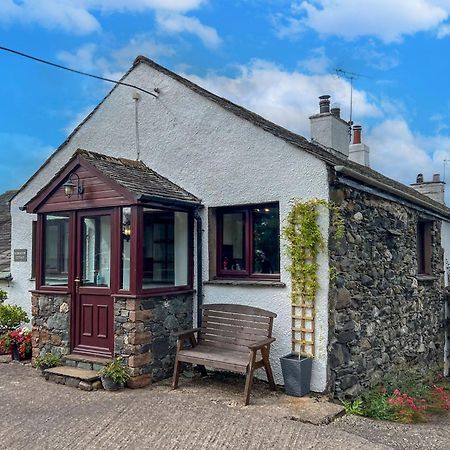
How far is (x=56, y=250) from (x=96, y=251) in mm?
913

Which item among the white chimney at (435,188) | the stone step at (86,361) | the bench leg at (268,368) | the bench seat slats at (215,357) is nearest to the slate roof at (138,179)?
the bench seat slats at (215,357)

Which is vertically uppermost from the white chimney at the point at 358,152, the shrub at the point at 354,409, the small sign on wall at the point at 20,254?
the white chimney at the point at 358,152

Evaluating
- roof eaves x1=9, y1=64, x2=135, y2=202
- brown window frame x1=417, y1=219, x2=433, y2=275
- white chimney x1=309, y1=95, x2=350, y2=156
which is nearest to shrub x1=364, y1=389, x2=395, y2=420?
brown window frame x1=417, y1=219, x2=433, y2=275

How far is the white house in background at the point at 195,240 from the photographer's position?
6.78 meters

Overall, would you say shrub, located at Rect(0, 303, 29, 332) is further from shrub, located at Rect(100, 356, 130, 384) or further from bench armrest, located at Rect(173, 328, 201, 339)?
bench armrest, located at Rect(173, 328, 201, 339)

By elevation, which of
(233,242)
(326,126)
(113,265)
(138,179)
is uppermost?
(326,126)

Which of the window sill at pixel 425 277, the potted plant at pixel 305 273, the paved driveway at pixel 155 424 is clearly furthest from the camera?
the window sill at pixel 425 277

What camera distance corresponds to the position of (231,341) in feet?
22.5

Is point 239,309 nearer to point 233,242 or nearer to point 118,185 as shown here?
point 233,242

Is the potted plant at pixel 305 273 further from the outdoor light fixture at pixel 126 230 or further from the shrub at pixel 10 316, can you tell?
the shrub at pixel 10 316

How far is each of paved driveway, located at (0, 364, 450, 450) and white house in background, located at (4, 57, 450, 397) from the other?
32.9 inches

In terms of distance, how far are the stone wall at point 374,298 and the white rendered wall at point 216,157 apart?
0.37 m

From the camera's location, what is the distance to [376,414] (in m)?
6.40

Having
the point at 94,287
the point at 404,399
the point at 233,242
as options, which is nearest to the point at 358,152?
the point at 233,242
